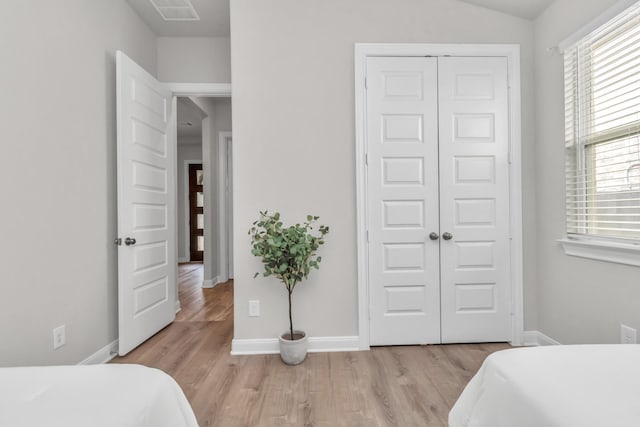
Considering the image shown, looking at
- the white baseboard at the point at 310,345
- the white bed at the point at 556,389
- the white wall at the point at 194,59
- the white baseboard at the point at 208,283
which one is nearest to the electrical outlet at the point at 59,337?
the white baseboard at the point at 310,345

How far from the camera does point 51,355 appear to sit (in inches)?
76.3

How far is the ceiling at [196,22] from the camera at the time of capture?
2.82 meters

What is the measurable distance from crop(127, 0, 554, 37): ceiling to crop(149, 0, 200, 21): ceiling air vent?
4cm

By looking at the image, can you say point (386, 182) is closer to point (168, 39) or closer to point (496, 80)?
point (496, 80)

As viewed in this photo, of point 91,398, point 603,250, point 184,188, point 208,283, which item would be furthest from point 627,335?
point 184,188

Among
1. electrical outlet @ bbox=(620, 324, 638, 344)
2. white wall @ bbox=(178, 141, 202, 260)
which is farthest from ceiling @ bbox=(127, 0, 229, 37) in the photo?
white wall @ bbox=(178, 141, 202, 260)

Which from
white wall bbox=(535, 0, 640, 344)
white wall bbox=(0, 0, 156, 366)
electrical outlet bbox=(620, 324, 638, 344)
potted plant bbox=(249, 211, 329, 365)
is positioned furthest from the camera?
potted plant bbox=(249, 211, 329, 365)

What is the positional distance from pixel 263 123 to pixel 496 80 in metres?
1.92

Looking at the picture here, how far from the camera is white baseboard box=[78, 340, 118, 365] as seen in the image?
226cm

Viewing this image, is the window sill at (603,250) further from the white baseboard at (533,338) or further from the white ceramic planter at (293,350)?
the white ceramic planter at (293,350)

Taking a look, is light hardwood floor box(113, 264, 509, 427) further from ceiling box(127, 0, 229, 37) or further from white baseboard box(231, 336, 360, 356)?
ceiling box(127, 0, 229, 37)

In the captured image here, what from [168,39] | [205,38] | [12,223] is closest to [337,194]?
[12,223]

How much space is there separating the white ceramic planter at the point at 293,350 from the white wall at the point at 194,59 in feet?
8.40

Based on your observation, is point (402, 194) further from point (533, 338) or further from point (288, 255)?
point (533, 338)
